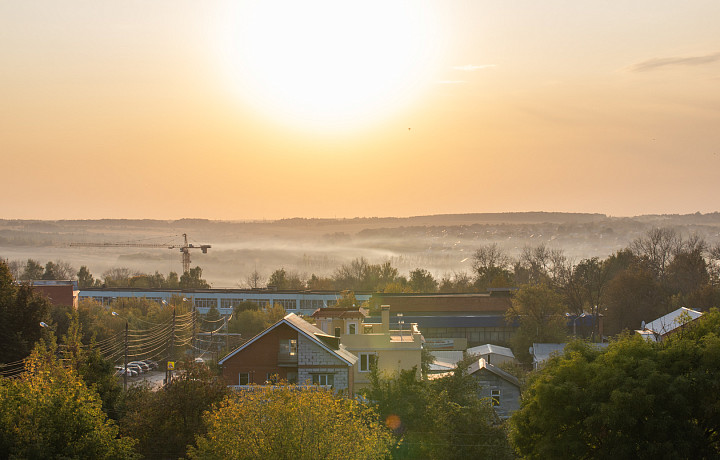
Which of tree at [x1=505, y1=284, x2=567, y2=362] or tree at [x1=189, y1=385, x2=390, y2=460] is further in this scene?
tree at [x1=505, y1=284, x2=567, y2=362]

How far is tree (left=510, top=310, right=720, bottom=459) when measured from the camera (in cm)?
2420

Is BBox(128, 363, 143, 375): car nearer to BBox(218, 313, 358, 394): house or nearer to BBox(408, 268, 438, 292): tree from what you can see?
BBox(218, 313, 358, 394): house

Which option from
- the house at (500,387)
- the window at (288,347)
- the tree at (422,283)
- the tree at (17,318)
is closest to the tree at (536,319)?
the house at (500,387)

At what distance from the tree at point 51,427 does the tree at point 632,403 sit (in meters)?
13.9

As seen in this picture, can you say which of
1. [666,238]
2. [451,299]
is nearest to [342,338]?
[451,299]

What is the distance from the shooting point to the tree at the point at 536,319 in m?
71.8

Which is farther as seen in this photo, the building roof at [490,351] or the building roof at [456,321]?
the building roof at [456,321]

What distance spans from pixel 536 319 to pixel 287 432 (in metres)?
51.9

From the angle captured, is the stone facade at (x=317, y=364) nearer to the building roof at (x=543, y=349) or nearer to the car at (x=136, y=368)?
the building roof at (x=543, y=349)

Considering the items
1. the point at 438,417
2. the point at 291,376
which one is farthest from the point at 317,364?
the point at 438,417

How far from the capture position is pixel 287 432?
84.3 ft

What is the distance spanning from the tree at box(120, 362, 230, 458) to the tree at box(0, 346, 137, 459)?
10.4 ft

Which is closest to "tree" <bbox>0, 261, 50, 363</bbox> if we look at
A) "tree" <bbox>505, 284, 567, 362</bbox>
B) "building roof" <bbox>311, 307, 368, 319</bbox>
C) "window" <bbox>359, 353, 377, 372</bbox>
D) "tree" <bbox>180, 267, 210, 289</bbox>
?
"building roof" <bbox>311, 307, 368, 319</bbox>

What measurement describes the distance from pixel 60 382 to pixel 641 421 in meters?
20.9
